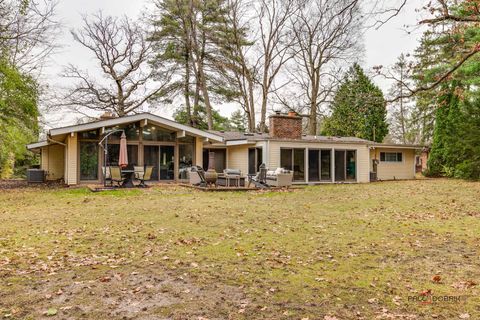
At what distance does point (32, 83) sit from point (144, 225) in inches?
537

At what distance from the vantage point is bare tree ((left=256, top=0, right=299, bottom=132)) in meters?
25.0

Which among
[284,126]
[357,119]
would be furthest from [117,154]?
[357,119]

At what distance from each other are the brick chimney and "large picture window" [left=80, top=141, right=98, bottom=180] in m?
8.37

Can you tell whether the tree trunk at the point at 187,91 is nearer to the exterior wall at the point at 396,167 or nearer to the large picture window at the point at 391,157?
the exterior wall at the point at 396,167

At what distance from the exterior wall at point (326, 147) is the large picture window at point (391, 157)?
10.6 feet

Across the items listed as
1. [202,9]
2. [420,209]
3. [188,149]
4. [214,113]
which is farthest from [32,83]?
[420,209]

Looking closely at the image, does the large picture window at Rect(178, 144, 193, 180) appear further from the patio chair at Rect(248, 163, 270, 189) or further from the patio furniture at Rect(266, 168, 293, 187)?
the patio furniture at Rect(266, 168, 293, 187)

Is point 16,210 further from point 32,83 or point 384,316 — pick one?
point 32,83

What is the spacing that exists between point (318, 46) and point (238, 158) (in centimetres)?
1190

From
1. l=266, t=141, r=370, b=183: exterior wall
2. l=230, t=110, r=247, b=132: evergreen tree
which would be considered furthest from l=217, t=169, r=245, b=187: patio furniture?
l=230, t=110, r=247, b=132: evergreen tree

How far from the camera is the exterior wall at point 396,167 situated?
21.8 meters

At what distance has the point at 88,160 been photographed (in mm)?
15750

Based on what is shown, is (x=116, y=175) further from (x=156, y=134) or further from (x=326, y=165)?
(x=326, y=165)

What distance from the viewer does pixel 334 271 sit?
4395mm
